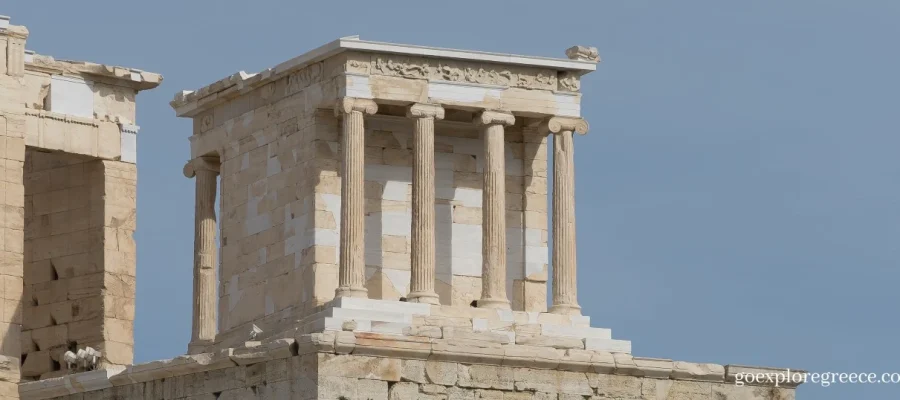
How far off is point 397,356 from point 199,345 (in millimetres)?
5476

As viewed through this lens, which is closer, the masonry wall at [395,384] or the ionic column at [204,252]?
the masonry wall at [395,384]

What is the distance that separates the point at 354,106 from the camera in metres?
48.2

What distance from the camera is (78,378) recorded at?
1940 inches

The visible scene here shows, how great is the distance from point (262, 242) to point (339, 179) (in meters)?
1.87

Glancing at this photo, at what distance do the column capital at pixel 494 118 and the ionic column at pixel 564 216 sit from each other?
2.26 ft

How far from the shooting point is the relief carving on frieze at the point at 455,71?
48.6m

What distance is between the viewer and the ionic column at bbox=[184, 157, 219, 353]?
167 feet

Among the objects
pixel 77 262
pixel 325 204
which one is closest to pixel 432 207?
pixel 325 204

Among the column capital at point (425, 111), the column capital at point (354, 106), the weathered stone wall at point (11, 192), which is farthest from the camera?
the weathered stone wall at point (11, 192)

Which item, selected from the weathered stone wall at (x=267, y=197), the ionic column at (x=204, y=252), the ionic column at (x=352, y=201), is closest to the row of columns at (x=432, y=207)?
the ionic column at (x=352, y=201)

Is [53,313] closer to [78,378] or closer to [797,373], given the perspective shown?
[78,378]

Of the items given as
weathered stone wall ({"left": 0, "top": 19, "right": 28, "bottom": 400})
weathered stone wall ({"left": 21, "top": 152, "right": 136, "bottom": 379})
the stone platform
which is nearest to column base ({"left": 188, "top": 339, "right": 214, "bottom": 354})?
the stone platform

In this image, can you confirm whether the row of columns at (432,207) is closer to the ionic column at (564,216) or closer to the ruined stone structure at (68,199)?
the ionic column at (564,216)

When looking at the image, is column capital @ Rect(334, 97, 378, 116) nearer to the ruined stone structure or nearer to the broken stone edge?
the broken stone edge
